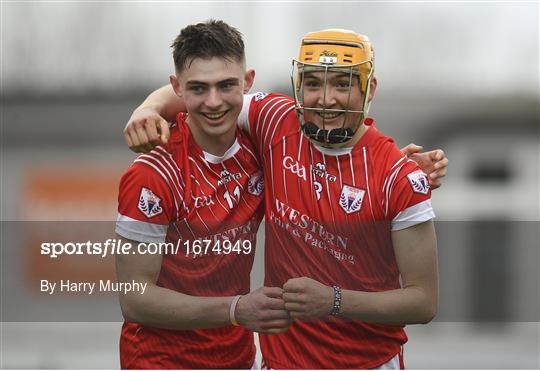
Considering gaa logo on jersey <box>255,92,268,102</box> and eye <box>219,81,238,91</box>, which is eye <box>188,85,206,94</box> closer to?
eye <box>219,81,238,91</box>

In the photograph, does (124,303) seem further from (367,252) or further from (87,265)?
(87,265)

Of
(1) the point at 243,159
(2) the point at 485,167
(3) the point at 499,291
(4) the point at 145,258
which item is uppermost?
(1) the point at 243,159

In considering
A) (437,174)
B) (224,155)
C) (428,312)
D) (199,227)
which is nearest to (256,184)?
(224,155)

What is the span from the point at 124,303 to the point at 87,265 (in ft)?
6.09

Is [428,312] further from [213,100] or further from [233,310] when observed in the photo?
[213,100]

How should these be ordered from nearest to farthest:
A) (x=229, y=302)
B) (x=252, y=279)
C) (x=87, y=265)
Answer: (x=229, y=302) < (x=252, y=279) < (x=87, y=265)

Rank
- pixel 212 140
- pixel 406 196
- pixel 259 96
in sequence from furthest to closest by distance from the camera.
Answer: pixel 259 96
pixel 212 140
pixel 406 196

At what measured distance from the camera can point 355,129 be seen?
342cm

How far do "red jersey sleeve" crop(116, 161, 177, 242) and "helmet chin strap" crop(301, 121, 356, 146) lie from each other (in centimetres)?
62

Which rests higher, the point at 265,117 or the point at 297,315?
the point at 265,117

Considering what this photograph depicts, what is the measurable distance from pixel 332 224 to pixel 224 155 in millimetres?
553

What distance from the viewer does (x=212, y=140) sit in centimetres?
354

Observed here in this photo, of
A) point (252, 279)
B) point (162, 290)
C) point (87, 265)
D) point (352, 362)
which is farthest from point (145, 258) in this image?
point (87, 265)

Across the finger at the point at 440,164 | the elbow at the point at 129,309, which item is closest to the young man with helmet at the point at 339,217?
the finger at the point at 440,164
